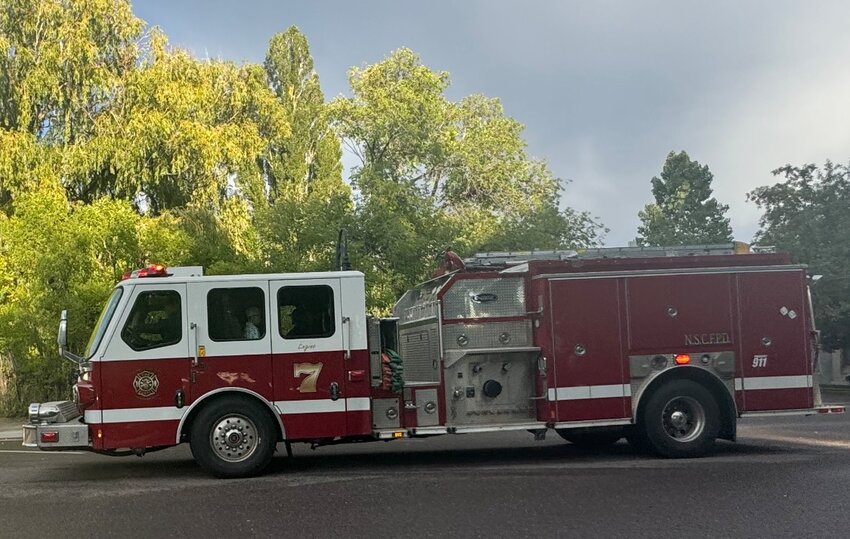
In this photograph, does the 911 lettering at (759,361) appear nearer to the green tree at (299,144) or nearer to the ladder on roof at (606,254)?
the ladder on roof at (606,254)

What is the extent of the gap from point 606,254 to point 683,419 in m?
2.38

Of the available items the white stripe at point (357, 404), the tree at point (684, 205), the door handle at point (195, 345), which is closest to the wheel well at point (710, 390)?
the white stripe at point (357, 404)

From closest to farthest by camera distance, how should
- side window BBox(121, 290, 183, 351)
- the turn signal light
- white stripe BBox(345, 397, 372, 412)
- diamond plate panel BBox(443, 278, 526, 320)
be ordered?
side window BBox(121, 290, 183, 351), white stripe BBox(345, 397, 372, 412), diamond plate panel BBox(443, 278, 526, 320), the turn signal light

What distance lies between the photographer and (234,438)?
10.1 metres

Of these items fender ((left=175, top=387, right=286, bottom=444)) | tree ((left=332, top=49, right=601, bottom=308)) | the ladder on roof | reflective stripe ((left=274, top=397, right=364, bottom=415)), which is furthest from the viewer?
tree ((left=332, top=49, right=601, bottom=308))

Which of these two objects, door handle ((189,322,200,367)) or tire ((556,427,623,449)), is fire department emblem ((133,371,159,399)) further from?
tire ((556,427,623,449))

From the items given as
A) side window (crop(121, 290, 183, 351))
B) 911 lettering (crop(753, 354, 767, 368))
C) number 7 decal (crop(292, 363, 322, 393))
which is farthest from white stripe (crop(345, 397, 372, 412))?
911 lettering (crop(753, 354, 767, 368))

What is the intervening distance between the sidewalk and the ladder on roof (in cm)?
1143

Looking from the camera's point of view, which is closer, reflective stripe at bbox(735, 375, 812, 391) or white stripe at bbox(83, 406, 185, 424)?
white stripe at bbox(83, 406, 185, 424)

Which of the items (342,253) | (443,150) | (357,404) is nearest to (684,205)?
(443,150)

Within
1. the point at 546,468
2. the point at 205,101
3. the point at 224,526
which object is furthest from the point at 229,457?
the point at 205,101

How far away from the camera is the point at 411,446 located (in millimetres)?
13812

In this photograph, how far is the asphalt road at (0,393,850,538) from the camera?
7.38 m

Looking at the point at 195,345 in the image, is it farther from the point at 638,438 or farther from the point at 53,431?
the point at 638,438
